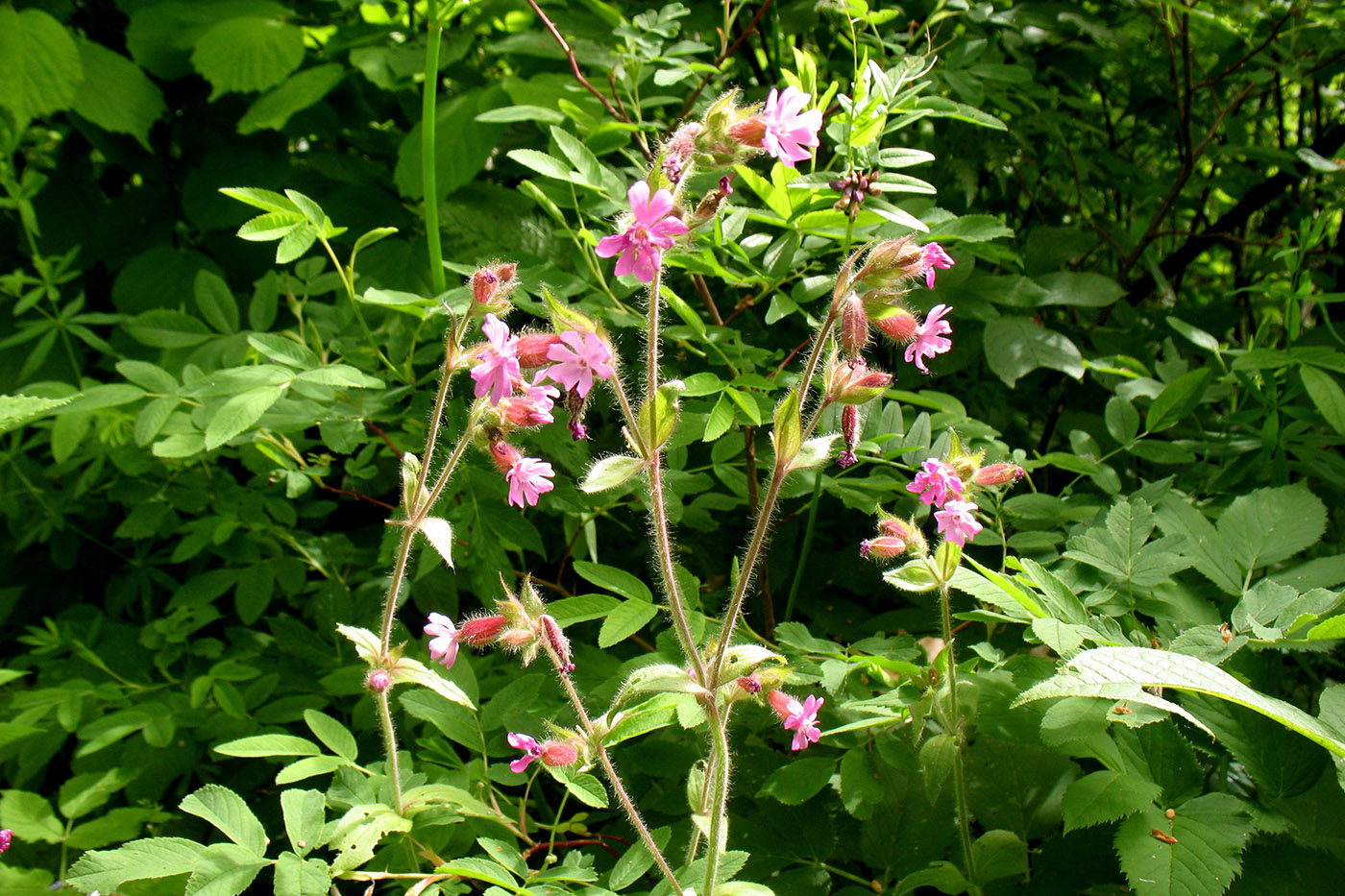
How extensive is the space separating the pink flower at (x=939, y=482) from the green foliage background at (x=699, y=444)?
113 millimetres

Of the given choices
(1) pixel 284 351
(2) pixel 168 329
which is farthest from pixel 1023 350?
(2) pixel 168 329

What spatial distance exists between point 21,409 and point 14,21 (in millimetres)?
1526

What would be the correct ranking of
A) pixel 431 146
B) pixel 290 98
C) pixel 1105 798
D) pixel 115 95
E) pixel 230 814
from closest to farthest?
pixel 1105 798 → pixel 230 814 → pixel 431 146 → pixel 290 98 → pixel 115 95

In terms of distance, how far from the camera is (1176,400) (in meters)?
1.45

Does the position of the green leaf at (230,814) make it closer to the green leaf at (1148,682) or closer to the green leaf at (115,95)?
the green leaf at (1148,682)

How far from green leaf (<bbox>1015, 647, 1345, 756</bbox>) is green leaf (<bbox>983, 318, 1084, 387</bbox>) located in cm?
85

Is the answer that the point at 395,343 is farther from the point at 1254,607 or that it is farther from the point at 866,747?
the point at 1254,607

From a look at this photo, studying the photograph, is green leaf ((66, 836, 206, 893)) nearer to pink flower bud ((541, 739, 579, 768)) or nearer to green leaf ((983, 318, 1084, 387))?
pink flower bud ((541, 739, 579, 768))

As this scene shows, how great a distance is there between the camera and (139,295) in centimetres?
222

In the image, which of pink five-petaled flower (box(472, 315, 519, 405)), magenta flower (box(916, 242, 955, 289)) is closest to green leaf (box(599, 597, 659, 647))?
pink five-petaled flower (box(472, 315, 519, 405))

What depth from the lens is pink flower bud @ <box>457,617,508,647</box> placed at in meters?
1.13

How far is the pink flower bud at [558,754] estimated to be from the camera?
104 centimetres

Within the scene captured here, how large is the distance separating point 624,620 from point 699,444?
59cm

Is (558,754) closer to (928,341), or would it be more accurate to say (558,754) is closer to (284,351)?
(928,341)
